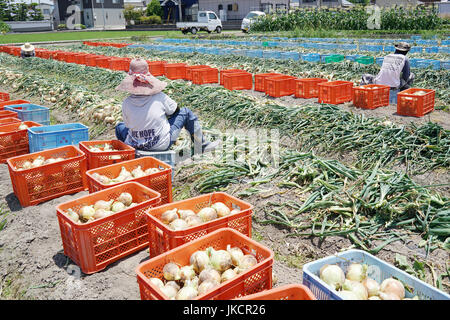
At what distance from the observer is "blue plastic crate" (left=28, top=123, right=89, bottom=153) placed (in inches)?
194

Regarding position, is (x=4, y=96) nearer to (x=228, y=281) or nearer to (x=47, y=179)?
(x=47, y=179)

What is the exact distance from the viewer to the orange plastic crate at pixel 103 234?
2.79 m

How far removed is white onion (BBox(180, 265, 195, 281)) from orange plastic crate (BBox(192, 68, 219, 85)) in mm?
7664

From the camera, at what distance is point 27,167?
4.07 m

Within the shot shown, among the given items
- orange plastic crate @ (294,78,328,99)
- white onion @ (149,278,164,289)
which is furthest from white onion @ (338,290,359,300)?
orange plastic crate @ (294,78,328,99)

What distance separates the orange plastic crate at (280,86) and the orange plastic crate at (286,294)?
6613 millimetres

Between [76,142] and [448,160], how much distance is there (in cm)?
449

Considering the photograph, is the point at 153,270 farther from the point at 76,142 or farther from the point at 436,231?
the point at 76,142

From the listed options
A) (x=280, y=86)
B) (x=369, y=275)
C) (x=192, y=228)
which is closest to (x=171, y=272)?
(x=192, y=228)

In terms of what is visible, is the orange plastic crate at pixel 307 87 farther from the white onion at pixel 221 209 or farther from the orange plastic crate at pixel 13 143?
the white onion at pixel 221 209

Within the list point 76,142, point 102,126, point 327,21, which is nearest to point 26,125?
point 76,142

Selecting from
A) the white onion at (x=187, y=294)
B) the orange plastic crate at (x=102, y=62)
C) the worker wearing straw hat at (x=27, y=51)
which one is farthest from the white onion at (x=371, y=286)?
the worker wearing straw hat at (x=27, y=51)

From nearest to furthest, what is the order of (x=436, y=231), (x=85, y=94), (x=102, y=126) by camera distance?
(x=436, y=231)
(x=102, y=126)
(x=85, y=94)

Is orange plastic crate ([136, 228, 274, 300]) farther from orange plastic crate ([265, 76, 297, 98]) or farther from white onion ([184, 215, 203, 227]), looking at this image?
orange plastic crate ([265, 76, 297, 98])
